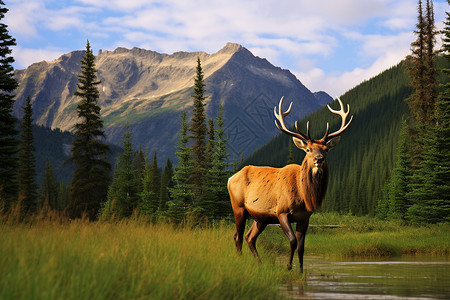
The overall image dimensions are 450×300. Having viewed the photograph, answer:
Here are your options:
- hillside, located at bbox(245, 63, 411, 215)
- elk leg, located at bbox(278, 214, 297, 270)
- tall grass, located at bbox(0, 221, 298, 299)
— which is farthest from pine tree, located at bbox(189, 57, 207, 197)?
hillside, located at bbox(245, 63, 411, 215)

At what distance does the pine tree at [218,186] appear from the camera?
1375 inches

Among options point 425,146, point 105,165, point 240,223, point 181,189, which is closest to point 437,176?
point 425,146

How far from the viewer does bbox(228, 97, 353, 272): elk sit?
441 inches

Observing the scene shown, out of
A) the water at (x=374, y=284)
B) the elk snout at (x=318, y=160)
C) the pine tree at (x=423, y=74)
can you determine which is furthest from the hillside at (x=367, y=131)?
the elk snout at (x=318, y=160)

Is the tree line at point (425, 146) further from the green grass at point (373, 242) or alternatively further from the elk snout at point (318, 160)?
the elk snout at point (318, 160)

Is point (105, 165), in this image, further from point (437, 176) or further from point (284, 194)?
point (284, 194)

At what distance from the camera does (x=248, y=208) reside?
504 inches

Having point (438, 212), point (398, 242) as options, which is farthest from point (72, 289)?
point (438, 212)

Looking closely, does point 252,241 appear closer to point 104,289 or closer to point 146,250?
point 146,250

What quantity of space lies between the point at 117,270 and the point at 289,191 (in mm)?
5653

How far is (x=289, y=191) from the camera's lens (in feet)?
38.4

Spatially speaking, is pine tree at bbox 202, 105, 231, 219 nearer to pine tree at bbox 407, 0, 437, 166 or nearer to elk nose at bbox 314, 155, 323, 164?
pine tree at bbox 407, 0, 437, 166

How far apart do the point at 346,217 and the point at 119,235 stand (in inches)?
995

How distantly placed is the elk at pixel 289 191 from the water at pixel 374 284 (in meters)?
1.16
